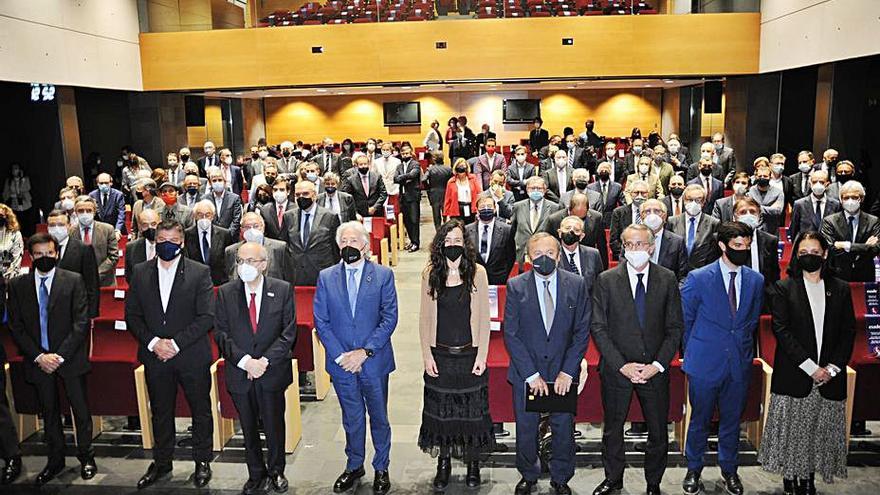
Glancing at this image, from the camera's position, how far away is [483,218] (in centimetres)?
637

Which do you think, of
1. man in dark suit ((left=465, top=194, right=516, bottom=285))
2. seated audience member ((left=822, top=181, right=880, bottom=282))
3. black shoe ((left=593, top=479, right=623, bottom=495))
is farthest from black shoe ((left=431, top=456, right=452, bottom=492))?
seated audience member ((left=822, top=181, right=880, bottom=282))

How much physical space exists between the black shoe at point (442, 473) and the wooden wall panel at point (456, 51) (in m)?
11.2

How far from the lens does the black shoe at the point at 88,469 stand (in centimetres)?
496

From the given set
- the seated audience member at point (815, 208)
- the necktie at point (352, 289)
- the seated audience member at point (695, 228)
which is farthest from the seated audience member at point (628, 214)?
the necktie at point (352, 289)

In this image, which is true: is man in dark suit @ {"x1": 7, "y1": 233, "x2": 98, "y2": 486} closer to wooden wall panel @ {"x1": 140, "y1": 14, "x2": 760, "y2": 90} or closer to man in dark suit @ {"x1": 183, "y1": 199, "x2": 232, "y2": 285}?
man in dark suit @ {"x1": 183, "y1": 199, "x2": 232, "y2": 285}

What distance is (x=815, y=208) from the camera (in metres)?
7.23

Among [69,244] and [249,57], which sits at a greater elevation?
[249,57]

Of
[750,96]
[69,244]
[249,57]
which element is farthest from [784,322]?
[249,57]

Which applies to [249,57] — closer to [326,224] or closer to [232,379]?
[326,224]

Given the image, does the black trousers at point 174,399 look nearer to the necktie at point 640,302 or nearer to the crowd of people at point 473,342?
the crowd of people at point 473,342

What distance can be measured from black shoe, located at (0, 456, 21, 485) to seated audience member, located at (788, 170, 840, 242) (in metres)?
7.03

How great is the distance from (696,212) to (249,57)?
11470 millimetres

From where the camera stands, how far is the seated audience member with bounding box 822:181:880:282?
6.44 m

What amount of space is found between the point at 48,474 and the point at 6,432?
1.33ft
